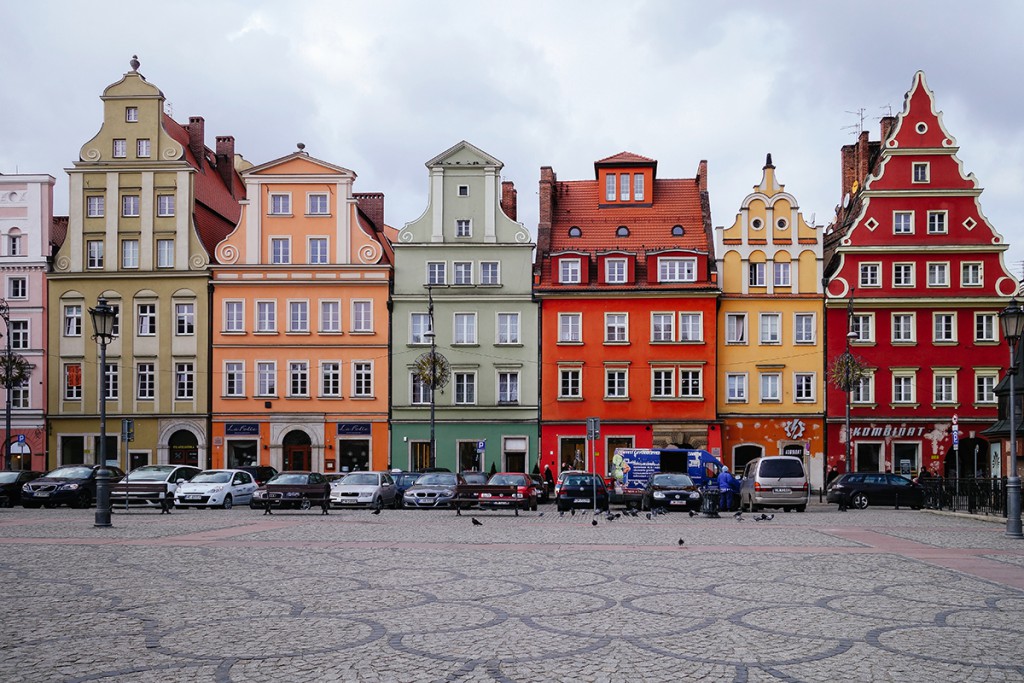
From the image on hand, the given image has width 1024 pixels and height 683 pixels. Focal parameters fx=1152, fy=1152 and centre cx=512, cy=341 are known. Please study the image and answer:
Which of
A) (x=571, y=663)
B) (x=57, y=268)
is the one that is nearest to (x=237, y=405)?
(x=57, y=268)

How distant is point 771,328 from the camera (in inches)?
2261

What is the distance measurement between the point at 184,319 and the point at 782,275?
3020cm

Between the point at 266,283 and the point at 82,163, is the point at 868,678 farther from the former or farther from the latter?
the point at 82,163

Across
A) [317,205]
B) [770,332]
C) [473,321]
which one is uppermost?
[317,205]

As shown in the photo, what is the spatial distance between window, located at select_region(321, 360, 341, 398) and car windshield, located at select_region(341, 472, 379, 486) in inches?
701

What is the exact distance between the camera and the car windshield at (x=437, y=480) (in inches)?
1565

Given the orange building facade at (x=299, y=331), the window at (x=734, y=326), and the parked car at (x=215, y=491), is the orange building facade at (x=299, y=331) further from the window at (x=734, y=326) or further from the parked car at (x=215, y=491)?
the window at (x=734, y=326)

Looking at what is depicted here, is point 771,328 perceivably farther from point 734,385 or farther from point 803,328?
point 734,385

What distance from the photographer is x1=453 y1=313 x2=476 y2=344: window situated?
190ft

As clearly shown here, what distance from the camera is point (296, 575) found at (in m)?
16.7

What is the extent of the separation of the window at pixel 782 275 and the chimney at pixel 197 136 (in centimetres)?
3210

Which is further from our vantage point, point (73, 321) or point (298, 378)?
point (73, 321)

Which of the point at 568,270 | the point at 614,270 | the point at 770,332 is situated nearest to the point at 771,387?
the point at 770,332

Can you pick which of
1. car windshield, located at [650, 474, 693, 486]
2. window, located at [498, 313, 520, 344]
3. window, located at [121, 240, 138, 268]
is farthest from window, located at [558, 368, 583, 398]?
window, located at [121, 240, 138, 268]
